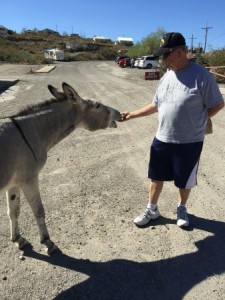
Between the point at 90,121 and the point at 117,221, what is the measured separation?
142cm

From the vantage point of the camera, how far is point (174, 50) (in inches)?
151

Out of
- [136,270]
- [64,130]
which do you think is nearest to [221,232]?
[136,270]

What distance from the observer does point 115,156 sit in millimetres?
7387

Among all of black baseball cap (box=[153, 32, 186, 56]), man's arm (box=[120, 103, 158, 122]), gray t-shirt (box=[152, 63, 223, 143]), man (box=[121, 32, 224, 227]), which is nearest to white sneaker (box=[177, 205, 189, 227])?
man (box=[121, 32, 224, 227])

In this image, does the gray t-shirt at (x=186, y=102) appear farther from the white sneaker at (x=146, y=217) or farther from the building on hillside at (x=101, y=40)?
the building on hillside at (x=101, y=40)

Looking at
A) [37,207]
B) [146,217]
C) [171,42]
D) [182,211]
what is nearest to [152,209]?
[146,217]

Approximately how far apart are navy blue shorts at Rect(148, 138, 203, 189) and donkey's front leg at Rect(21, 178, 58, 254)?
153 centimetres

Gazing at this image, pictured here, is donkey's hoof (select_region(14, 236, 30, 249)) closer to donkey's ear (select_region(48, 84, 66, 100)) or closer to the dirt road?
the dirt road

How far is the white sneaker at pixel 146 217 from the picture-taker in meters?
4.64

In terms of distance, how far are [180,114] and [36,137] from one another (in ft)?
5.45

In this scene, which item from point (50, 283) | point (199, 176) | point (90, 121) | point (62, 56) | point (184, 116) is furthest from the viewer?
point (62, 56)

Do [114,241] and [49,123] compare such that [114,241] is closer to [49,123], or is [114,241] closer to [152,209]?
[152,209]

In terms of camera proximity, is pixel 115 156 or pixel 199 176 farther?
pixel 115 156

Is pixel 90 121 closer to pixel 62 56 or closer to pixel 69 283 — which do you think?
pixel 69 283
